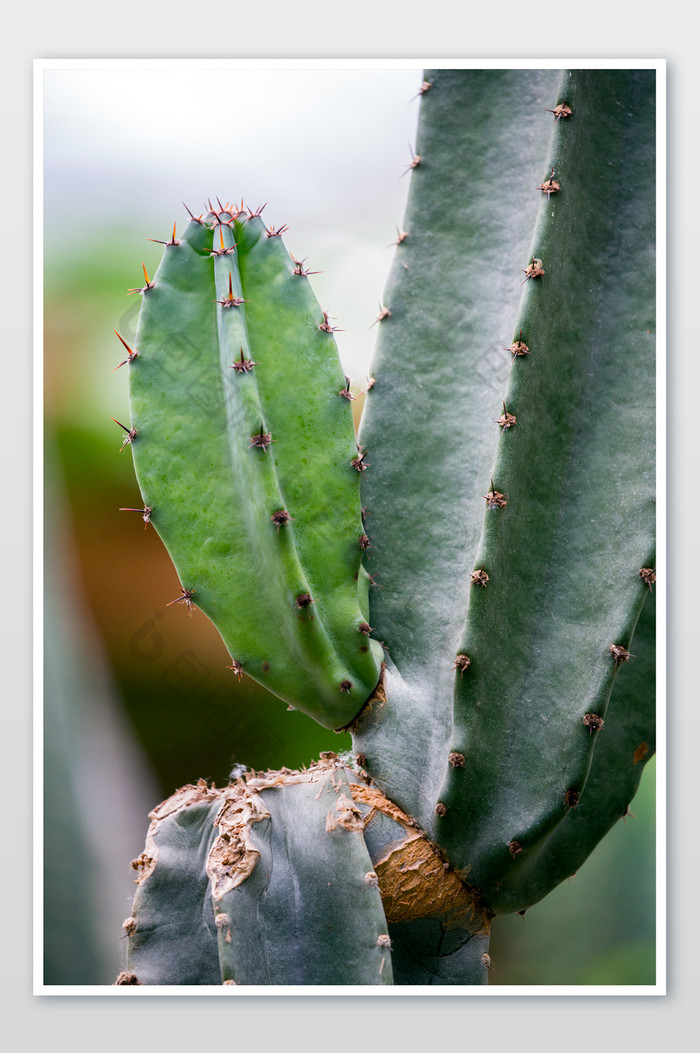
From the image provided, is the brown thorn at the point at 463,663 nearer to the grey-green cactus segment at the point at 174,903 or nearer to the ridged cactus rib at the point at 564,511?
the ridged cactus rib at the point at 564,511

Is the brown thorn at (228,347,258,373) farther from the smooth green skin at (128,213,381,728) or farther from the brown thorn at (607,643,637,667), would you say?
the brown thorn at (607,643,637,667)

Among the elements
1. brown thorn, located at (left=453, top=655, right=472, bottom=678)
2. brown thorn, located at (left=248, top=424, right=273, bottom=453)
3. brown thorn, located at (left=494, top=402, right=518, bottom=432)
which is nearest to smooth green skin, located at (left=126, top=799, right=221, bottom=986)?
brown thorn, located at (left=453, top=655, right=472, bottom=678)

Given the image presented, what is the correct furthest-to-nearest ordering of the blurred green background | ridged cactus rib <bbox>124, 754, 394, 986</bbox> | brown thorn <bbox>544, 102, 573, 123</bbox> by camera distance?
the blurred green background
brown thorn <bbox>544, 102, 573, 123</bbox>
ridged cactus rib <bbox>124, 754, 394, 986</bbox>

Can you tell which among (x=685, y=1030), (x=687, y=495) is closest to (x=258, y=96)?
(x=687, y=495)

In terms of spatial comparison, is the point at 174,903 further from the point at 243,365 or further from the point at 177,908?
the point at 243,365

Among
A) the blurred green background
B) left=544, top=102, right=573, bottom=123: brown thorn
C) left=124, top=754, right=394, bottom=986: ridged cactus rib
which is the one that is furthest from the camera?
the blurred green background

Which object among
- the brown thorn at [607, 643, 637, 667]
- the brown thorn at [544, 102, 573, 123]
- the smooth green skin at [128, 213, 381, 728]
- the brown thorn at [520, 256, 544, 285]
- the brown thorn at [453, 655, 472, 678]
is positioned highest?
the brown thorn at [544, 102, 573, 123]

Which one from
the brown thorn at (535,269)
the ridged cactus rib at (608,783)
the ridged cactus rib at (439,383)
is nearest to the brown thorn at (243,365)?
the ridged cactus rib at (439,383)
